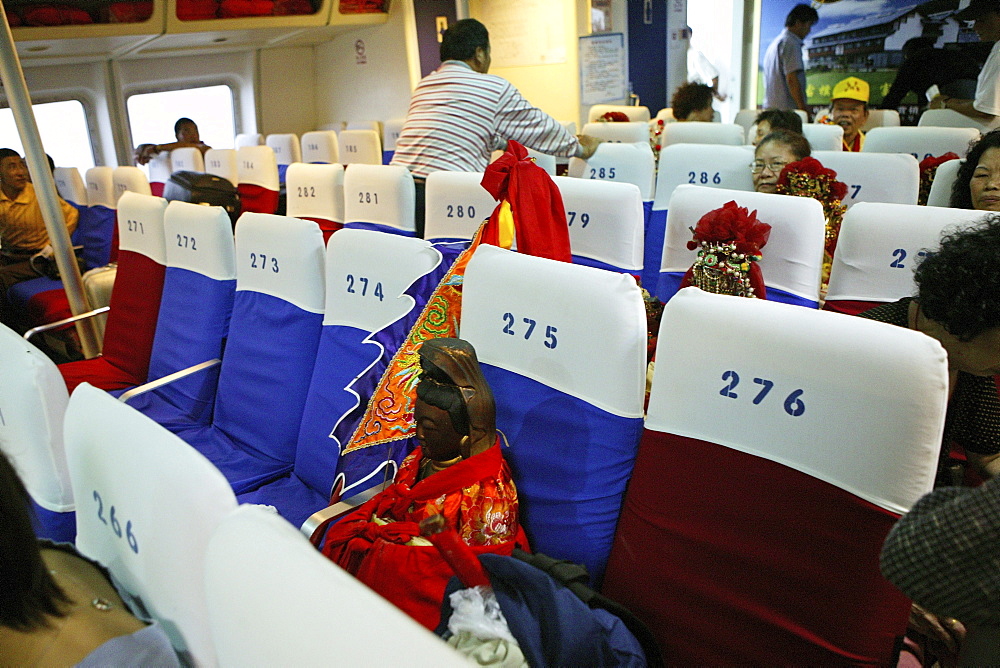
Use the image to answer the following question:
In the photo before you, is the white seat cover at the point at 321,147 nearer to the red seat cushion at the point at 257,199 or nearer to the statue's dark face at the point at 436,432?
the red seat cushion at the point at 257,199

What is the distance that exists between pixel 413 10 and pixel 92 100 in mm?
3324

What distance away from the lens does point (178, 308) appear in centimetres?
269

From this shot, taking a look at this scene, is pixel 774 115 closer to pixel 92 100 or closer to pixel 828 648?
pixel 828 648

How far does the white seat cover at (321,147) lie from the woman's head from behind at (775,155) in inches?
192

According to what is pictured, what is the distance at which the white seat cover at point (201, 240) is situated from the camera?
256cm

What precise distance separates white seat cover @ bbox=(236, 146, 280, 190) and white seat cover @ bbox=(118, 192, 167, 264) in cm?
184

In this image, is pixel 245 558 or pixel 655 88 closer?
pixel 245 558

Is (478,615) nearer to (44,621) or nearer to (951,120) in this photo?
(44,621)

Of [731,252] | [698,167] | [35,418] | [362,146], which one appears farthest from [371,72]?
[35,418]

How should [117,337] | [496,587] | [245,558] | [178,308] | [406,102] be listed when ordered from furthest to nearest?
[406,102] < [117,337] < [178,308] < [496,587] < [245,558]

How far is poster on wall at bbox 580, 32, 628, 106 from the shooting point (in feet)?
24.9

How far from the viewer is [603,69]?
7.67m

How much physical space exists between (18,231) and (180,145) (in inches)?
93.4

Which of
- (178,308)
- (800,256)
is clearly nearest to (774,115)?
(800,256)
